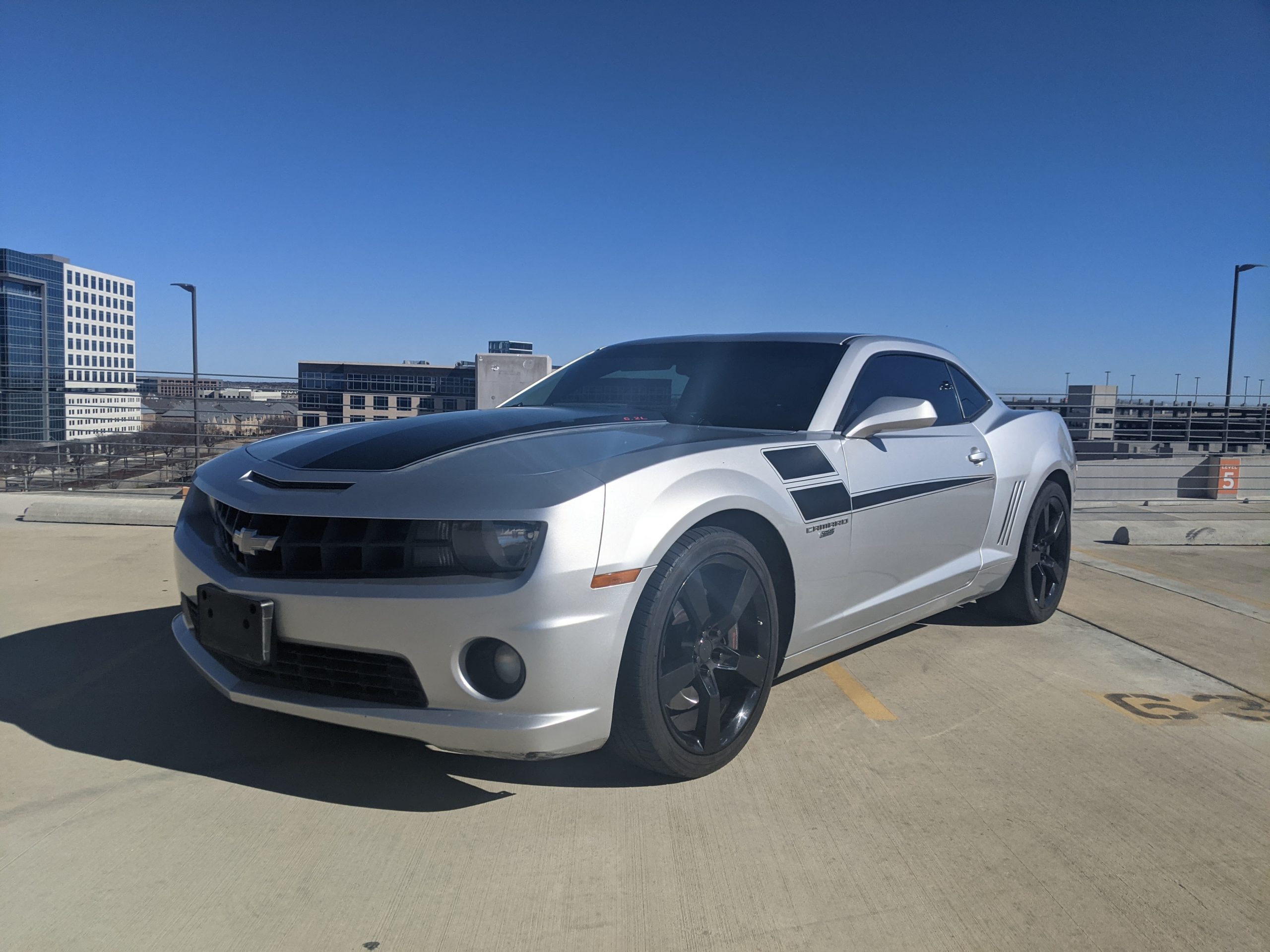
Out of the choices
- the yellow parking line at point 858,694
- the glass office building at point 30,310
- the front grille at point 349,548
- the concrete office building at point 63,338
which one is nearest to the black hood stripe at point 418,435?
the front grille at point 349,548

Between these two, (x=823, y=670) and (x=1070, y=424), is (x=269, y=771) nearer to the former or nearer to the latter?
(x=823, y=670)

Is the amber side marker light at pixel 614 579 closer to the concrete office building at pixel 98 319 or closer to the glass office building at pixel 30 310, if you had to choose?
the glass office building at pixel 30 310

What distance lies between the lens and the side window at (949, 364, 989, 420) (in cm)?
418

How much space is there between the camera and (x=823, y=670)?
12.2ft

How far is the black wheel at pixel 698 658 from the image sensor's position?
90.3 inches

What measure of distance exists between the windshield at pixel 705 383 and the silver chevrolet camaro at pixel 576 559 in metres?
0.02

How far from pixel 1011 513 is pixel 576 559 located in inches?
109

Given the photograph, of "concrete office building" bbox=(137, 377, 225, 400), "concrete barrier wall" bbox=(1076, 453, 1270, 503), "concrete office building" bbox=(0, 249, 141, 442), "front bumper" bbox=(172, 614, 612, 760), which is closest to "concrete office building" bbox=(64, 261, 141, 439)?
"concrete office building" bbox=(0, 249, 141, 442)

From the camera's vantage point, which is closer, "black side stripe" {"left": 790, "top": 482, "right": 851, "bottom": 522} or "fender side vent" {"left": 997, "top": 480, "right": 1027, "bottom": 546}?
"black side stripe" {"left": 790, "top": 482, "right": 851, "bottom": 522}

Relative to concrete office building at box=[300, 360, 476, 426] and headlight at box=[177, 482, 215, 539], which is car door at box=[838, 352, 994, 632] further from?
concrete office building at box=[300, 360, 476, 426]

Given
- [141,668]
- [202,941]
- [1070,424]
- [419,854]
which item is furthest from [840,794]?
[1070,424]

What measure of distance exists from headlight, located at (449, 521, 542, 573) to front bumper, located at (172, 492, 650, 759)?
49 mm

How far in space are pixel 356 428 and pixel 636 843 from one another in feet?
5.63

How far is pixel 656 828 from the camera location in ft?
7.53
